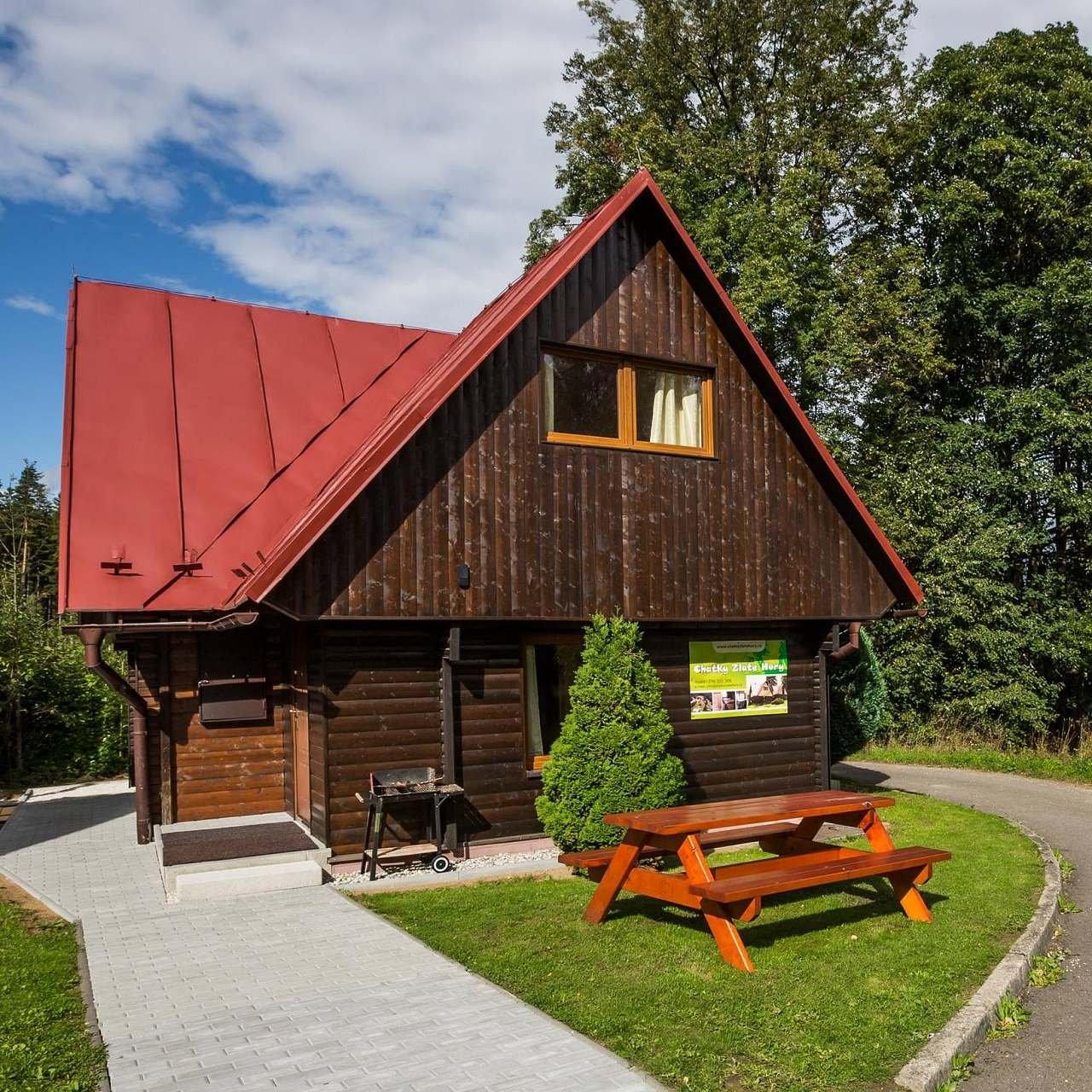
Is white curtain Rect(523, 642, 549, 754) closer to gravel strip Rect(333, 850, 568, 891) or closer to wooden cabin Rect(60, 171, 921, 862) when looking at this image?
wooden cabin Rect(60, 171, 921, 862)

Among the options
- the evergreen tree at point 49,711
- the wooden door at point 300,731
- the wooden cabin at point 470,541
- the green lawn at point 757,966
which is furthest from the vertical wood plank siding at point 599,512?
the evergreen tree at point 49,711

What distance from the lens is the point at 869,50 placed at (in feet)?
84.1

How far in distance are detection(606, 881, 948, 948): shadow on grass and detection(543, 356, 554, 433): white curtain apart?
4.80m

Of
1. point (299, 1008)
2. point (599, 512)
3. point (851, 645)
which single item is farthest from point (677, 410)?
point (299, 1008)

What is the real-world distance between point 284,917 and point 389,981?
6.65 ft

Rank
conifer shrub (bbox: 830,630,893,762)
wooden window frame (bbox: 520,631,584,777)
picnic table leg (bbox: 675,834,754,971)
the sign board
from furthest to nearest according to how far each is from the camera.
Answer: conifer shrub (bbox: 830,630,893,762) → the sign board → wooden window frame (bbox: 520,631,584,777) → picnic table leg (bbox: 675,834,754,971)

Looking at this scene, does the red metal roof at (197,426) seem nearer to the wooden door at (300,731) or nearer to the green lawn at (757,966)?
the wooden door at (300,731)

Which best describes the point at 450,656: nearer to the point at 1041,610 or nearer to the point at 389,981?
the point at 389,981

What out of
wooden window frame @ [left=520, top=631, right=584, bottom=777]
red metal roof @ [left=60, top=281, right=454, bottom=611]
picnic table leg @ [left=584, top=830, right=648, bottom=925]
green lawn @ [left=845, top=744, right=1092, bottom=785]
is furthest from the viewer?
green lawn @ [left=845, top=744, right=1092, bottom=785]

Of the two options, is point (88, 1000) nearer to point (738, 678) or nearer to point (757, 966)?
point (757, 966)

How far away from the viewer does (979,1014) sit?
18.3ft

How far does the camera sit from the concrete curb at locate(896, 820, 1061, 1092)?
4852mm

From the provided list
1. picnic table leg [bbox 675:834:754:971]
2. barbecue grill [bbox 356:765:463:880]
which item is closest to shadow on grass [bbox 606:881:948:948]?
picnic table leg [bbox 675:834:754:971]

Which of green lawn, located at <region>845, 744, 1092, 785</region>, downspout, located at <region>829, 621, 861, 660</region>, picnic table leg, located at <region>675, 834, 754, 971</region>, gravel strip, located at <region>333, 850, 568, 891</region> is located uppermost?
downspout, located at <region>829, 621, 861, 660</region>
